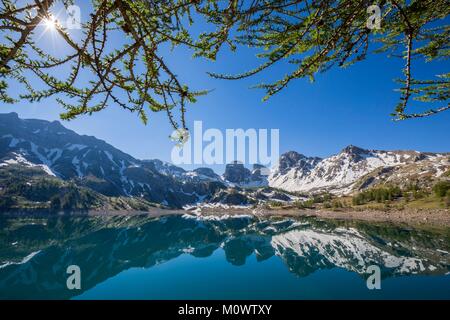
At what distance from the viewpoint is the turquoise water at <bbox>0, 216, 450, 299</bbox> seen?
26516 millimetres

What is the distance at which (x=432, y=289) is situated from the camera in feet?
83.8

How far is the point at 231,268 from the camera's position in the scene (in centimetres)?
3753

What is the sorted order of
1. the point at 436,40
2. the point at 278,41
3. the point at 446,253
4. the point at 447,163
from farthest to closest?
the point at 447,163 → the point at 446,253 → the point at 436,40 → the point at 278,41

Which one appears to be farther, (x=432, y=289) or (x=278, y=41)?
(x=432, y=289)

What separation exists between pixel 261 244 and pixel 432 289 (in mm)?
35978

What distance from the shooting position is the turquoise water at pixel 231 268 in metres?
26.5

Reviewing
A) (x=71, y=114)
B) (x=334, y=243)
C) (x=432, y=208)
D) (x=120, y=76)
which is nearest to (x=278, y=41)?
(x=120, y=76)

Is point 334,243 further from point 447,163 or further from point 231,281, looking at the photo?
point 447,163
